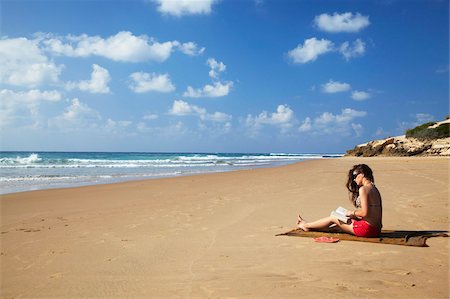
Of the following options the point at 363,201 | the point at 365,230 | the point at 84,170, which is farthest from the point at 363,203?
the point at 84,170

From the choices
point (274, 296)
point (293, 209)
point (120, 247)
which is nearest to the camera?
point (274, 296)

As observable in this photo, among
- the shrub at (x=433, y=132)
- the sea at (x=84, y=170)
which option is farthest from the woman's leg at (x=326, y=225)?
the shrub at (x=433, y=132)

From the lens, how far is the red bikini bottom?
222 inches

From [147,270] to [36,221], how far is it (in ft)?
14.9

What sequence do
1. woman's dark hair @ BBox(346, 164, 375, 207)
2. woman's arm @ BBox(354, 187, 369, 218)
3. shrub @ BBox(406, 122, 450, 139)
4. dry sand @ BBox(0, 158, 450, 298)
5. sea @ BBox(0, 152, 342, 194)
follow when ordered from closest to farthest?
1. dry sand @ BBox(0, 158, 450, 298)
2. woman's arm @ BBox(354, 187, 369, 218)
3. woman's dark hair @ BBox(346, 164, 375, 207)
4. sea @ BBox(0, 152, 342, 194)
5. shrub @ BBox(406, 122, 450, 139)

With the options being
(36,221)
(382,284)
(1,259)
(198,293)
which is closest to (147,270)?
(198,293)

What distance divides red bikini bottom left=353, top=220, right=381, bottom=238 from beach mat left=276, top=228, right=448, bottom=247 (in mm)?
87

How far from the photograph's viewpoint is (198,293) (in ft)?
11.9

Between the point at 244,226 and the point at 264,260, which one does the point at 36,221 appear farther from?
the point at 264,260

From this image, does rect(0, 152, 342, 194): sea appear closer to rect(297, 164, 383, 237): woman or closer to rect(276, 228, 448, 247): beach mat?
rect(276, 228, 448, 247): beach mat

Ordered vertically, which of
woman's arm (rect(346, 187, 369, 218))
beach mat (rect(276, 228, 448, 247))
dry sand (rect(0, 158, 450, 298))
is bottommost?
dry sand (rect(0, 158, 450, 298))

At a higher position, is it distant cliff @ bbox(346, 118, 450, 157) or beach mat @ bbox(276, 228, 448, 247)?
distant cliff @ bbox(346, 118, 450, 157)

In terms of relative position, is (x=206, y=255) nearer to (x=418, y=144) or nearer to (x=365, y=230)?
(x=365, y=230)

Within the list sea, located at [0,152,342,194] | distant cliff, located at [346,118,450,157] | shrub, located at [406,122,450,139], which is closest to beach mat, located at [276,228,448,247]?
sea, located at [0,152,342,194]
